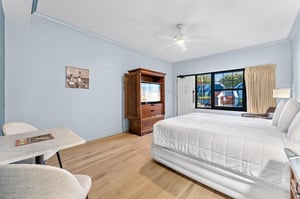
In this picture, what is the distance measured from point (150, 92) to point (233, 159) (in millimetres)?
3165

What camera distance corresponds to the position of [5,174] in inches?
26.7

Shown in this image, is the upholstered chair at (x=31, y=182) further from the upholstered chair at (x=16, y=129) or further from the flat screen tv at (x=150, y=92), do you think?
the flat screen tv at (x=150, y=92)

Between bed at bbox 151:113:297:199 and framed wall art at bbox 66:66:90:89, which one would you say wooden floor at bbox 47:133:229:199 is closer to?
bed at bbox 151:113:297:199

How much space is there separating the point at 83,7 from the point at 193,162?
2.99 metres

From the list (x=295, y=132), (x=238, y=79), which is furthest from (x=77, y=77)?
(x=238, y=79)

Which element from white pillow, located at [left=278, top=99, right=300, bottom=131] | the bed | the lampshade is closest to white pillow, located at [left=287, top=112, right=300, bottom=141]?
the bed

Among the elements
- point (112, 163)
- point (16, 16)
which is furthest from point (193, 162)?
point (16, 16)

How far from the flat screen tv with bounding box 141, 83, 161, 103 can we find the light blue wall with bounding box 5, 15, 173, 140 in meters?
0.65

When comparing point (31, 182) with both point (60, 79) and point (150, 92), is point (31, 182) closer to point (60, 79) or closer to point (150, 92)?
point (60, 79)

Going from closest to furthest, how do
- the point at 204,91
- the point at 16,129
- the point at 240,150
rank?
the point at 240,150 → the point at 16,129 → the point at 204,91

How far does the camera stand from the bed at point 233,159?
128 cm

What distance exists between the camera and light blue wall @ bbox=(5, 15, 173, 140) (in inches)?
95.7

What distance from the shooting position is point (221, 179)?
1602mm

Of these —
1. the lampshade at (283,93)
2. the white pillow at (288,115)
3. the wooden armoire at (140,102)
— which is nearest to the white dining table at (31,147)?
the white pillow at (288,115)
